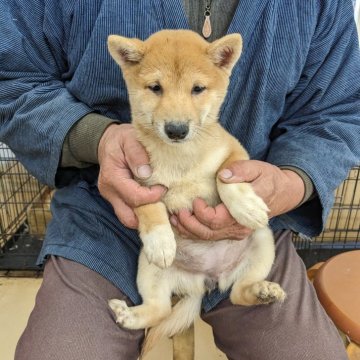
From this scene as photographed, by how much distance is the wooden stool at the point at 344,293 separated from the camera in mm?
1313

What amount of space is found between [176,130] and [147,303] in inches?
18.0

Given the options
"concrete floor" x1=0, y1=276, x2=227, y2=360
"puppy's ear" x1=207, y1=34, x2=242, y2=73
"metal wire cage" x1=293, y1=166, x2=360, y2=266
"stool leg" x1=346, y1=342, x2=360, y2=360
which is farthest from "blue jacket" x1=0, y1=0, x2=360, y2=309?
"metal wire cage" x1=293, y1=166, x2=360, y2=266

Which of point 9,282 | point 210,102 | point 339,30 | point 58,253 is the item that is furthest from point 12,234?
point 339,30

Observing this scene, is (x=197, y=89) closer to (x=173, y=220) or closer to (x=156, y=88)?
(x=156, y=88)

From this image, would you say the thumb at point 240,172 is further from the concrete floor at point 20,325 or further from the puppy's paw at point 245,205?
the concrete floor at point 20,325

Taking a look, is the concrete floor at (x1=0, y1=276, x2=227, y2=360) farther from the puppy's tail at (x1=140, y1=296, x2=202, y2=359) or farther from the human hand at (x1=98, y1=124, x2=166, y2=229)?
the human hand at (x1=98, y1=124, x2=166, y2=229)

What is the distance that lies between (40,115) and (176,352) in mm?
760

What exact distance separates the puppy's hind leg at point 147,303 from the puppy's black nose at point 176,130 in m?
0.34

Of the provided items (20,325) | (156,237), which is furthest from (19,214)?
(156,237)

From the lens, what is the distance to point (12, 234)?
225cm

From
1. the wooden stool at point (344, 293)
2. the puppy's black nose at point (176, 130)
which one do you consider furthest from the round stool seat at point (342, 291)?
the puppy's black nose at point (176, 130)

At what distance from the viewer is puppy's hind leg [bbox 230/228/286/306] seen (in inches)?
41.1

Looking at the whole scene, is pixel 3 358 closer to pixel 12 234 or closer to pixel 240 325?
pixel 12 234

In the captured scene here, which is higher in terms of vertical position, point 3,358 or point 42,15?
point 42,15
